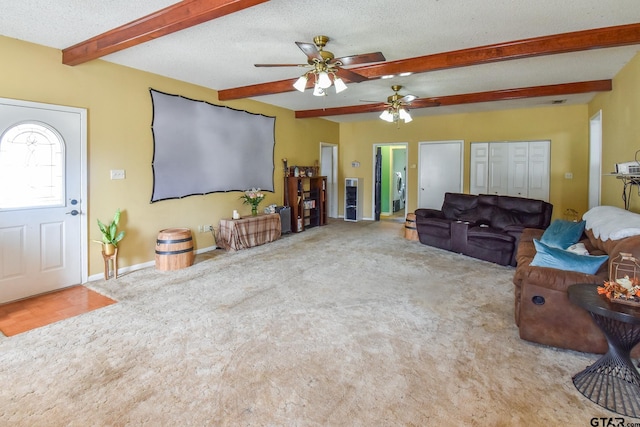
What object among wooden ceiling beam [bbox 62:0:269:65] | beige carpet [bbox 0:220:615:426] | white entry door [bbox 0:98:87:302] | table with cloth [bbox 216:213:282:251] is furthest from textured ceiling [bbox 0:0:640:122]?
beige carpet [bbox 0:220:615:426]

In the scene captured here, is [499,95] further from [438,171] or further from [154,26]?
[154,26]

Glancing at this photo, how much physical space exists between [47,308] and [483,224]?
5.75m

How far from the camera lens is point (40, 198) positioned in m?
3.74

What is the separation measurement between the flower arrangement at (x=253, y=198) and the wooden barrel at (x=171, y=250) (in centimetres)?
178

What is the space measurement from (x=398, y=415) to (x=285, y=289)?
2.17 meters

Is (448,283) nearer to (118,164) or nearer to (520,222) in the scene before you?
(520,222)

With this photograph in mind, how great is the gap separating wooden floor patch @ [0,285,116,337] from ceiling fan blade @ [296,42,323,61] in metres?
3.04

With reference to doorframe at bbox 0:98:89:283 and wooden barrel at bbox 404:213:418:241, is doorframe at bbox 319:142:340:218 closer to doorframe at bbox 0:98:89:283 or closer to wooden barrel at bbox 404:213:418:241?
wooden barrel at bbox 404:213:418:241

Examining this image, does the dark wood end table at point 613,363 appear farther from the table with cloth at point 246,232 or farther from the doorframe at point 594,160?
the doorframe at point 594,160

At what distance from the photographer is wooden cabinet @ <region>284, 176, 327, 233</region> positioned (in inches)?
292

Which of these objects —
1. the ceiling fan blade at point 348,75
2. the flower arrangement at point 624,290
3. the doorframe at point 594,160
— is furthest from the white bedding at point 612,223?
the doorframe at point 594,160

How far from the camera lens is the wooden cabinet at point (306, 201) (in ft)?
24.3

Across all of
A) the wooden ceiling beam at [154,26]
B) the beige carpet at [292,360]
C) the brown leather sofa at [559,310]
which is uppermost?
the wooden ceiling beam at [154,26]

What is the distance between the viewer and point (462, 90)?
5.82 m
